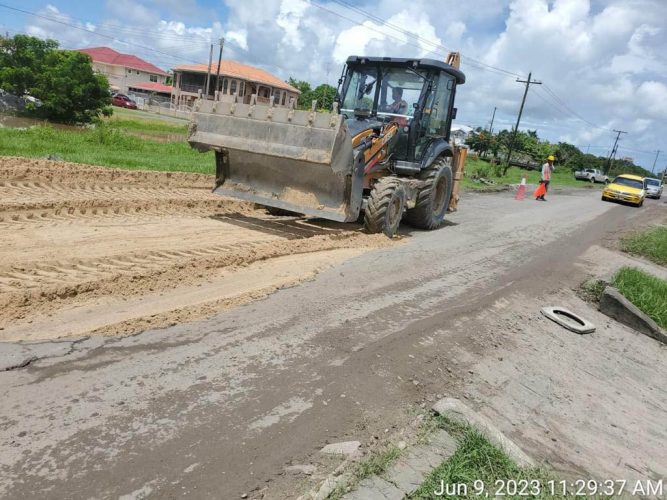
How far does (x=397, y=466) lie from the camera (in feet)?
9.96

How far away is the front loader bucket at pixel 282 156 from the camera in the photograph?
24.8ft

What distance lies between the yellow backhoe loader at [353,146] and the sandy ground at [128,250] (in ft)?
2.07

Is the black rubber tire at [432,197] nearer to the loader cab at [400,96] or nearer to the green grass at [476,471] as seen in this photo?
the loader cab at [400,96]

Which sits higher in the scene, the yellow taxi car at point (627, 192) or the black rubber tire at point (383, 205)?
the yellow taxi car at point (627, 192)

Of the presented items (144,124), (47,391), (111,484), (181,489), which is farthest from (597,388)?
(144,124)

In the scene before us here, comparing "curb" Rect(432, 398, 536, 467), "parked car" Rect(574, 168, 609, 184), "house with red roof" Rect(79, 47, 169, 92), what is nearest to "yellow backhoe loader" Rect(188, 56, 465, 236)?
"curb" Rect(432, 398, 536, 467)

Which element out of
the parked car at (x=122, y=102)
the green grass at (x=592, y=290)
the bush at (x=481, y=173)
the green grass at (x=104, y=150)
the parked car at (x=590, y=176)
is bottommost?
the green grass at (x=592, y=290)

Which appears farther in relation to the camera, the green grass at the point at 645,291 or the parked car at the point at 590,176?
the parked car at the point at 590,176

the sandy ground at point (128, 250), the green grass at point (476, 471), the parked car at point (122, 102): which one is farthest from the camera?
the parked car at point (122, 102)

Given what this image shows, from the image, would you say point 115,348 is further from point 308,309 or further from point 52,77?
point 52,77

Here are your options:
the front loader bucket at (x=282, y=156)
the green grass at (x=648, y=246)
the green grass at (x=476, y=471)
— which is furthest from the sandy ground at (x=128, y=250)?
the green grass at (x=648, y=246)

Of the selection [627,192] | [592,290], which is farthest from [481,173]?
[592,290]

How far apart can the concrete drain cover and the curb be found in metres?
3.12

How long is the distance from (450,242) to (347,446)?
6953 millimetres
